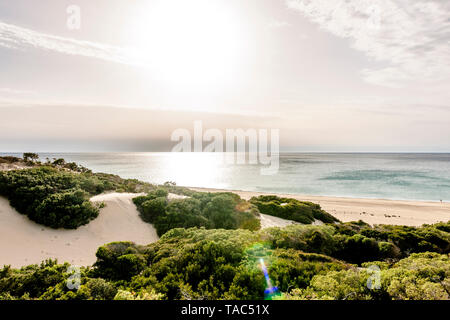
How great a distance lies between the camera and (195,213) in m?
12.1

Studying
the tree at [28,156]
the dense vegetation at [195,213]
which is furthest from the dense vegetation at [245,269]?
the tree at [28,156]

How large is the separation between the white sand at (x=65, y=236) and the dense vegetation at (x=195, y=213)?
0.68m

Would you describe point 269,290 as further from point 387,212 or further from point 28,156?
point 28,156

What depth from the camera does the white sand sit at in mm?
8320

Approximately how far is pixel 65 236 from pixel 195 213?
20.1ft

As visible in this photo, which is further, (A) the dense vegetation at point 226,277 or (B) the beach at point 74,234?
(B) the beach at point 74,234

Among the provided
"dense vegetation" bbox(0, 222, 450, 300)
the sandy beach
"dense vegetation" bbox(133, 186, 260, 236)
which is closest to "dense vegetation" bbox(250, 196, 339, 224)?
"dense vegetation" bbox(133, 186, 260, 236)

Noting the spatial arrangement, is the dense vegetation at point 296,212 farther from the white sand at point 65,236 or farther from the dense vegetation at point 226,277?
the dense vegetation at point 226,277

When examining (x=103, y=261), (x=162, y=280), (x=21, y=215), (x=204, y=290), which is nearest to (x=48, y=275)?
(x=103, y=261)

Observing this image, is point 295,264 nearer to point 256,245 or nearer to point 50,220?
point 256,245

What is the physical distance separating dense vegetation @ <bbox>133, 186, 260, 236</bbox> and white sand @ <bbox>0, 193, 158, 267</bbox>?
68 centimetres

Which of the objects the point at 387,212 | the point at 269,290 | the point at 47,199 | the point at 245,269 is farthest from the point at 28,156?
the point at 387,212

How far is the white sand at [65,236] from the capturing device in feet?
27.3
